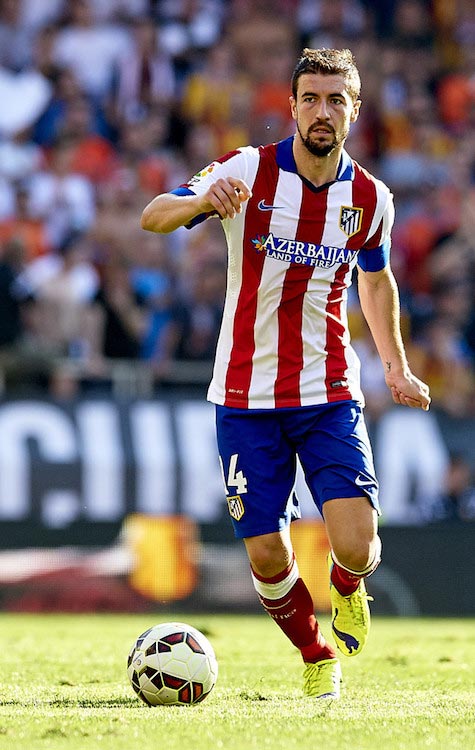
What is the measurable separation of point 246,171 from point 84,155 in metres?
9.80

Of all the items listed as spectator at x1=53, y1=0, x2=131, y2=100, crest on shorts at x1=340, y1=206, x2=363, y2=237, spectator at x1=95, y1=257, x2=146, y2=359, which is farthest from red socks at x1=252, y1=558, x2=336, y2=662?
spectator at x1=53, y1=0, x2=131, y2=100

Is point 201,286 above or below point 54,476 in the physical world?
above

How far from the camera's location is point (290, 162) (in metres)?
6.03

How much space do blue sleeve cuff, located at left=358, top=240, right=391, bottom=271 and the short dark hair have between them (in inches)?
29.2

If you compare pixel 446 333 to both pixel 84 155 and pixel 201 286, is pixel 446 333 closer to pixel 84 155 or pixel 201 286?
pixel 201 286

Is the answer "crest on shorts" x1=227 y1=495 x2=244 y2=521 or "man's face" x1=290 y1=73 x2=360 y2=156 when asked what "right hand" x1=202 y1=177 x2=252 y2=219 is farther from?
"crest on shorts" x1=227 y1=495 x2=244 y2=521

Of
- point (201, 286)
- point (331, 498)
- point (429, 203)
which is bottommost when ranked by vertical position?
point (331, 498)

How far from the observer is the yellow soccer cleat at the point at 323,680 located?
19.4 ft

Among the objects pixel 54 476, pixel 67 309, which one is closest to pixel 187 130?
pixel 67 309

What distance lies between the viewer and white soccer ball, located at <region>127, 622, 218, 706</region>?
18.4ft

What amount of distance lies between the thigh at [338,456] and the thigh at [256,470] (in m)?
0.12

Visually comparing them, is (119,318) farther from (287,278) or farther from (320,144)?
(320,144)

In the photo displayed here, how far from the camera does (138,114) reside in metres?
16.1

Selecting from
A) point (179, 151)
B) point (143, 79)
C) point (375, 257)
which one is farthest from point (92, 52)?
point (375, 257)
